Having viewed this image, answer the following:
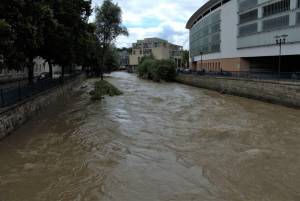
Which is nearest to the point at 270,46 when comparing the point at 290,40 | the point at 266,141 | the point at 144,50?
the point at 290,40

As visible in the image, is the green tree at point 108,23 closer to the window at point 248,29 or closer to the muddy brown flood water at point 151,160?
the window at point 248,29

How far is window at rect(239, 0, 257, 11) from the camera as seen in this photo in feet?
142

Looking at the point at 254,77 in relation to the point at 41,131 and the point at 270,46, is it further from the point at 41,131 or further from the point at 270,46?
the point at 41,131

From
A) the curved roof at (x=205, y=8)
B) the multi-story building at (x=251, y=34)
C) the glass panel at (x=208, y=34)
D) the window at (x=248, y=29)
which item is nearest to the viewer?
the multi-story building at (x=251, y=34)

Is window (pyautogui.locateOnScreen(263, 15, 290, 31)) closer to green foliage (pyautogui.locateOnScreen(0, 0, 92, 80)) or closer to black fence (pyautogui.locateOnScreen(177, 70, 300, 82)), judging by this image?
black fence (pyautogui.locateOnScreen(177, 70, 300, 82))

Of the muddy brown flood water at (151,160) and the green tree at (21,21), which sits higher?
the green tree at (21,21)

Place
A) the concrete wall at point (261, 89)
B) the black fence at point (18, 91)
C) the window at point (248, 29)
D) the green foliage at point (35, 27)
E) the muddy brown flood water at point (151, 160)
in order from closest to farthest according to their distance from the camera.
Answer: the muddy brown flood water at point (151, 160) < the green foliage at point (35, 27) < the black fence at point (18, 91) < the concrete wall at point (261, 89) < the window at point (248, 29)

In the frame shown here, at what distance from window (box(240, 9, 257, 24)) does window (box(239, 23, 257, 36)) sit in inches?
34.4

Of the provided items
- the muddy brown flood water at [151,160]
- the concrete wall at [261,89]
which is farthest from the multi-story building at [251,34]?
the muddy brown flood water at [151,160]

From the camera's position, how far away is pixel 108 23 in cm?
5647

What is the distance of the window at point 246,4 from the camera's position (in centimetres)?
4332

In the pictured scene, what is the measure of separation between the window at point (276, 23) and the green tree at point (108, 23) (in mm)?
26519

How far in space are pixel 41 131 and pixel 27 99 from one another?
2.97 metres

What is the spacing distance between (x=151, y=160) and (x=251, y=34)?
3774 cm
